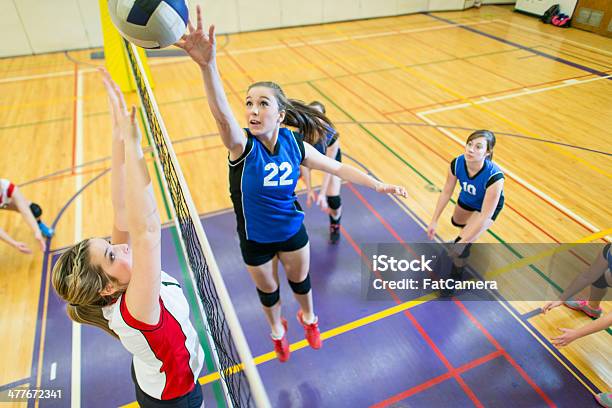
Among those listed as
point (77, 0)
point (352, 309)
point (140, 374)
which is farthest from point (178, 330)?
point (77, 0)

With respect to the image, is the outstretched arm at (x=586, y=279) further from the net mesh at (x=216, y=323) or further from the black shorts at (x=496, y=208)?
the net mesh at (x=216, y=323)

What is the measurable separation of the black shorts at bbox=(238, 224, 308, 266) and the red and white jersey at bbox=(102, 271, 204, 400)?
0.75m

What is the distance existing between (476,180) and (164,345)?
2.93 meters

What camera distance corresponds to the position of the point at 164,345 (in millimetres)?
1721

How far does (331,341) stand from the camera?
11.6ft

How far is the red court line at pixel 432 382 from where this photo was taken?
3077 millimetres

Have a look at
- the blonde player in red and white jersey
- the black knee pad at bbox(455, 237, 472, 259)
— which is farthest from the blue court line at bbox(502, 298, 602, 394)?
the blonde player in red and white jersey

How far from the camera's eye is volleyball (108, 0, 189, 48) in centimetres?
256

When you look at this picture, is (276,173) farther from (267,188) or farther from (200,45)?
(200,45)

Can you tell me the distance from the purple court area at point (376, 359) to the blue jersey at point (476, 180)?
1044 millimetres

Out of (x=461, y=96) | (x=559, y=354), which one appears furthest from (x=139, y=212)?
(x=461, y=96)

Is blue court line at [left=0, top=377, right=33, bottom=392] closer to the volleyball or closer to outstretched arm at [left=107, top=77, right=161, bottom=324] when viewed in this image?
outstretched arm at [left=107, top=77, right=161, bottom=324]

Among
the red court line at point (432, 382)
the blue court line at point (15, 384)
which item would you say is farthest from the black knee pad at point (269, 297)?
the blue court line at point (15, 384)

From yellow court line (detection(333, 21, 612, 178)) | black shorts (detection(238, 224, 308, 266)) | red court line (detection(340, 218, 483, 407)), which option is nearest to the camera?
black shorts (detection(238, 224, 308, 266))
